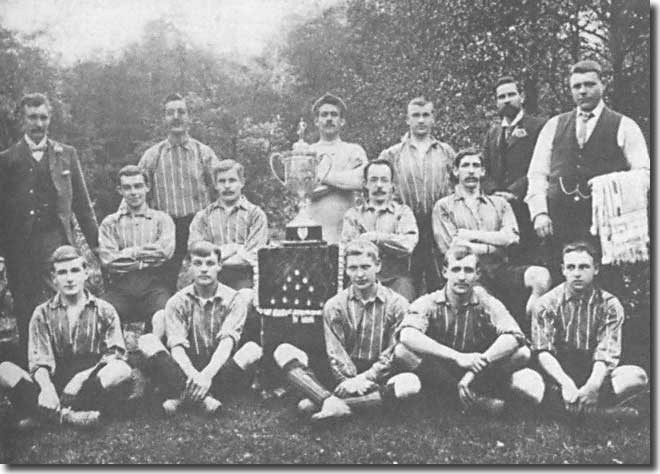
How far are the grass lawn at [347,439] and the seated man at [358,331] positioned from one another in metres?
0.18

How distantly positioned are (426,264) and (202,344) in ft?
4.44

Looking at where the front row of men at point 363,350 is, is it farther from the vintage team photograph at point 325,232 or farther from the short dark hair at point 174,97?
the short dark hair at point 174,97

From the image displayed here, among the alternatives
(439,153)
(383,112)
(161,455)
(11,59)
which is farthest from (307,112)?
(161,455)

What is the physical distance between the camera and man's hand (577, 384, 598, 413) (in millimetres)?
4086

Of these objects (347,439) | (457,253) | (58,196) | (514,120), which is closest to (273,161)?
(457,253)

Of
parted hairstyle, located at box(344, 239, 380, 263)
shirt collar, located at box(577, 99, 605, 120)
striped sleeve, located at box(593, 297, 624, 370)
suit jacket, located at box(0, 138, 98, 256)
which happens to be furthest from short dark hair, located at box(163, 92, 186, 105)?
striped sleeve, located at box(593, 297, 624, 370)

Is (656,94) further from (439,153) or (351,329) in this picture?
(351,329)

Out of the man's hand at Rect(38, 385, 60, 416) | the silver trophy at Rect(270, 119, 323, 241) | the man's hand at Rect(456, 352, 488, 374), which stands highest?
the silver trophy at Rect(270, 119, 323, 241)

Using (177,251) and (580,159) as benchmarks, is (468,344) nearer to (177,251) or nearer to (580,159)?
(580,159)

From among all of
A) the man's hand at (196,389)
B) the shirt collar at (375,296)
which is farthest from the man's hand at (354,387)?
the man's hand at (196,389)

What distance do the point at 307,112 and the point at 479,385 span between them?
6.29 feet

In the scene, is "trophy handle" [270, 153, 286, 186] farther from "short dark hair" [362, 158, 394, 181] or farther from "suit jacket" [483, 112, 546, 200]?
"suit jacket" [483, 112, 546, 200]

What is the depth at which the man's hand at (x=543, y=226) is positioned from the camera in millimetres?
4371

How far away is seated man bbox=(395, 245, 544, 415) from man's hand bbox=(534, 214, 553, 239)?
1.42 ft
